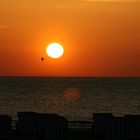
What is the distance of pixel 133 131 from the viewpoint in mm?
23578

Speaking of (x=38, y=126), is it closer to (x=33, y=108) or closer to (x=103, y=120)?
(x=103, y=120)

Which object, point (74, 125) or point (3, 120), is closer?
point (3, 120)

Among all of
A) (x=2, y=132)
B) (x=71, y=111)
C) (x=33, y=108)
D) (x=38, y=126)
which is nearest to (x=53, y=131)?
(x=38, y=126)

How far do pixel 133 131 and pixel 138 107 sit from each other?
72533 mm

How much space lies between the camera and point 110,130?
22.4 metres

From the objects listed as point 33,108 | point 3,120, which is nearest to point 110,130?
point 3,120

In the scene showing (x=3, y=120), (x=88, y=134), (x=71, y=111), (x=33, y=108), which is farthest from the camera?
(x=33, y=108)

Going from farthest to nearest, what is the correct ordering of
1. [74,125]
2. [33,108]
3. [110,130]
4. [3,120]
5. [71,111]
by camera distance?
[33,108], [71,111], [74,125], [3,120], [110,130]

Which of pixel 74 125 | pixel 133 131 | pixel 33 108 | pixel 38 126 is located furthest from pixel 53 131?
pixel 33 108

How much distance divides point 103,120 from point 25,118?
4480 mm

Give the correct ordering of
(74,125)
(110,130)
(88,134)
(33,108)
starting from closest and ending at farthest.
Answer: (110,130) < (88,134) < (74,125) < (33,108)

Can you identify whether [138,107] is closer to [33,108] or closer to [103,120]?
[33,108]

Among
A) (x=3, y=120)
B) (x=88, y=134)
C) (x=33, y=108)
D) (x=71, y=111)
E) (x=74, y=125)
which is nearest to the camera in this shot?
(x=3, y=120)

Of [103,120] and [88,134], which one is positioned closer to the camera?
[103,120]
